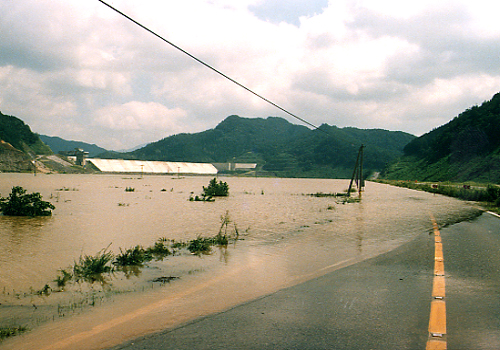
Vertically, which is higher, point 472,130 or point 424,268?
point 472,130

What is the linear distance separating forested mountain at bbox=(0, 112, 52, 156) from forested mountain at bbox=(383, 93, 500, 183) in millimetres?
161588

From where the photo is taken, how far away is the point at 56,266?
29.7ft

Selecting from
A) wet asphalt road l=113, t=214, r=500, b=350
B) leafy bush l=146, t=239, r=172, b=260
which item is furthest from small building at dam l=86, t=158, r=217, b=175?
wet asphalt road l=113, t=214, r=500, b=350

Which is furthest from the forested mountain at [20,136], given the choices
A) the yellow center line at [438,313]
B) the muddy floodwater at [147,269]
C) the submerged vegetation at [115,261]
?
the yellow center line at [438,313]

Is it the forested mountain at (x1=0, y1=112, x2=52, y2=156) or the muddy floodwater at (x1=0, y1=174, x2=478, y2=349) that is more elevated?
the forested mountain at (x1=0, y1=112, x2=52, y2=156)

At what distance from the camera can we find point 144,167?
169000mm

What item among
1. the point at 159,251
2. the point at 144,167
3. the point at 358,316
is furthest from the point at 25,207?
the point at 144,167

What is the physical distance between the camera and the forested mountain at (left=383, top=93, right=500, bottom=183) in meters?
102

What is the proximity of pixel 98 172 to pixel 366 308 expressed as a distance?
159 meters

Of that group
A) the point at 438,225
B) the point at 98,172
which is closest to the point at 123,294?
the point at 438,225

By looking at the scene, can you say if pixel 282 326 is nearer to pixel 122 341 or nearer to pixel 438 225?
pixel 122 341

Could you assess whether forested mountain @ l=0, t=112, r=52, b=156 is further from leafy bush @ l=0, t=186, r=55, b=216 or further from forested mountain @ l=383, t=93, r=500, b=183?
→ leafy bush @ l=0, t=186, r=55, b=216

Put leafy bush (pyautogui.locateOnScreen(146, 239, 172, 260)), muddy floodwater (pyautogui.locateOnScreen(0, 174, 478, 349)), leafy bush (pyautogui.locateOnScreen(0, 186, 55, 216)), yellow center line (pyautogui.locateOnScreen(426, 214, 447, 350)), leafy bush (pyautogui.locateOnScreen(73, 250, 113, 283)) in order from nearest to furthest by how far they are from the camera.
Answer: yellow center line (pyautogui.locateOnScreen(426, 214, 447, 350)) < muddy floodwater (pyautogui.locateOnScreen(0, 174, 478, 349)) < leafy bush (pyautogui.locateOnScreen(73, 250, 113, 283)) < leafy bush (pyautogui.locateOnScreen(146, 239, 172, 260)) < leafy bush (pyautogui.locateOnScreen(0, 186, 55, 216))

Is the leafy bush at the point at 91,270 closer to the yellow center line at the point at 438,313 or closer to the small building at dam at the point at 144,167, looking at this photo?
the yellow center line at the point at 438,313
